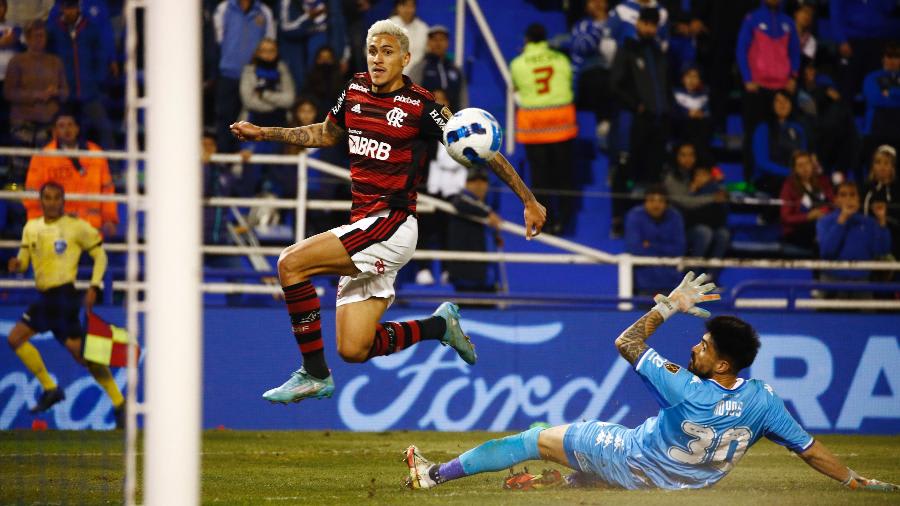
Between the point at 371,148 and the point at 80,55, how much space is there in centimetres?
265

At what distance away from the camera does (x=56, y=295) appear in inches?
459

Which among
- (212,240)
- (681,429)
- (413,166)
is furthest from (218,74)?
(681,429)

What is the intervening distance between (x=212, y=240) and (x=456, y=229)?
8.12 feet

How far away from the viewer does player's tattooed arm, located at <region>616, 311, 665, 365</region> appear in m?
6.92

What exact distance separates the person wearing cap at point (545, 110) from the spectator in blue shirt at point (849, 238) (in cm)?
307

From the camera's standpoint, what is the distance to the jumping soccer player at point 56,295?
11109mm

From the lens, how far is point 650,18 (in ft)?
49.2

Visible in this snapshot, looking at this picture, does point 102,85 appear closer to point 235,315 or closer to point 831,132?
point 235,315

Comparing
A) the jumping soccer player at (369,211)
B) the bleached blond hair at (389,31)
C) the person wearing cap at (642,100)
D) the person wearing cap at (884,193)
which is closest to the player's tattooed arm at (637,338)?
the jumping soccer player at (369,211)

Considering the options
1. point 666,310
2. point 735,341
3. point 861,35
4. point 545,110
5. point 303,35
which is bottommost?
point 735,341

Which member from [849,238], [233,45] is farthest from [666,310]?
[233,45]

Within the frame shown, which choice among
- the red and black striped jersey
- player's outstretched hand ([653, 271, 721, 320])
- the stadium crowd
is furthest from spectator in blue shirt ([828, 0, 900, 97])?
player's outstretched hand ([653, 271, 721, 320])

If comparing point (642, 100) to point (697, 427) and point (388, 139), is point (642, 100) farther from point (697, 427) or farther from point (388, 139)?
point (697, 427)

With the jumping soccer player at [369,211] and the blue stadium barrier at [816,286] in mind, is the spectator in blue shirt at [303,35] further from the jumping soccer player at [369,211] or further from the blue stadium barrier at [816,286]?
the jumping soccer player at [369,211]
